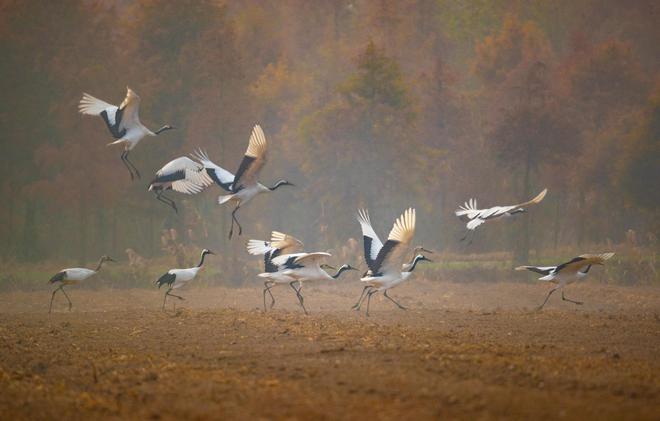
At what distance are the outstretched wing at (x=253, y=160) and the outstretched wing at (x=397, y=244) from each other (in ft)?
Result: 9.63

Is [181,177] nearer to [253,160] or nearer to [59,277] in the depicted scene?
[253,160]

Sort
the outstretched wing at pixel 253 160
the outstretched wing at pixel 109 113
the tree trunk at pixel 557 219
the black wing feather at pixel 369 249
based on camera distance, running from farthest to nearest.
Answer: the tree trunk at pixel 557 219, the outstretched wing at pixel 109 113, the black wing feather at pixel 369 249, the outstretched wing at pixel 253 160

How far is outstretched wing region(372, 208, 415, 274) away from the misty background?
13.5 meters

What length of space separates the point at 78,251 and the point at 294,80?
1133 centimetres

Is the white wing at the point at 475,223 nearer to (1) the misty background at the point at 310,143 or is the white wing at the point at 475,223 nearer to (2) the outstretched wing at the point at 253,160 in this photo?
(2) the outstretched wing at the point at 253,160

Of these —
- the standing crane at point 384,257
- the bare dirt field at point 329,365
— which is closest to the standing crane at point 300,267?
the bare dirt field at point 329,365

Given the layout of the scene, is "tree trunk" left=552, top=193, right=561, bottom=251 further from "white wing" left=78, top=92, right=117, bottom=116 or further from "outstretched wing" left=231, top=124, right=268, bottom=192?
"white wing" left=78, top=92, right=117, bottom=116

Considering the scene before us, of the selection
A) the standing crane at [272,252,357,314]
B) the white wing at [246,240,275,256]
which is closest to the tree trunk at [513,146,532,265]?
the white wing at [246,240,275,256]

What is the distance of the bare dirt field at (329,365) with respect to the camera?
8078 mm

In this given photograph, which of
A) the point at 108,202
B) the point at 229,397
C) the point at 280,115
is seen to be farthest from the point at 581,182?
the point at 229,397

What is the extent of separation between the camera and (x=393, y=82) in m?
31.0

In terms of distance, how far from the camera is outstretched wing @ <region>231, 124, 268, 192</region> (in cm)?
1669

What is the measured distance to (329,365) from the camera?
10.4 m

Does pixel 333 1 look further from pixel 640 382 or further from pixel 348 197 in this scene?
pixel 640 382
